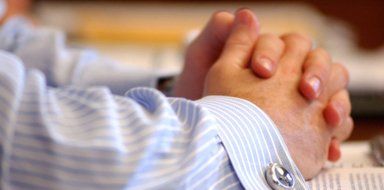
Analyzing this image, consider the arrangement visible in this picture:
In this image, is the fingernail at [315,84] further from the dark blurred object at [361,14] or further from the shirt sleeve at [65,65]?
the dark blurred object at [361,14]

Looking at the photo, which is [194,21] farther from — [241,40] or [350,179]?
[350,179]

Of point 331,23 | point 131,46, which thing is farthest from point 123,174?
point 331,23

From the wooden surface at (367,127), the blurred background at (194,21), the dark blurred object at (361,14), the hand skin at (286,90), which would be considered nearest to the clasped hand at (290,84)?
the hand skin at (286,90)

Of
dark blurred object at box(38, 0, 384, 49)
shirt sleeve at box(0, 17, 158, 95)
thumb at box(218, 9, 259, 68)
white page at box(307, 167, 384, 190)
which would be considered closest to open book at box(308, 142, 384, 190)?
white page at box(307, 167, 384, 190)

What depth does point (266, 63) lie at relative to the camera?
422mm

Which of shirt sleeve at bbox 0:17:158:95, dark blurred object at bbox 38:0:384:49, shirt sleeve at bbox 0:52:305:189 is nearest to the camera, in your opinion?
shirt sleeve at bbox 0:52:305:189

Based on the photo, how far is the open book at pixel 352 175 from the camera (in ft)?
1.21

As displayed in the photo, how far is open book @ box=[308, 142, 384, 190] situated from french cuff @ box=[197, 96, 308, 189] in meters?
0.03

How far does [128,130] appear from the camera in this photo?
0.97 ft

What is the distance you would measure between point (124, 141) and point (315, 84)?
0.19m

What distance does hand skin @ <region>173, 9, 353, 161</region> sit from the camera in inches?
16.6

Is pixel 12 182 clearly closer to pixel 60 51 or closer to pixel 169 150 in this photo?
pixel 169 150

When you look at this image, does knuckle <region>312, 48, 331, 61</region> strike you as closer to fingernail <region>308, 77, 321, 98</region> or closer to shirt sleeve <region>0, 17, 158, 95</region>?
fingernail <region>308, 77, 321, 98</region>

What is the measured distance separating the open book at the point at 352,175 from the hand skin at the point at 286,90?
1cm
